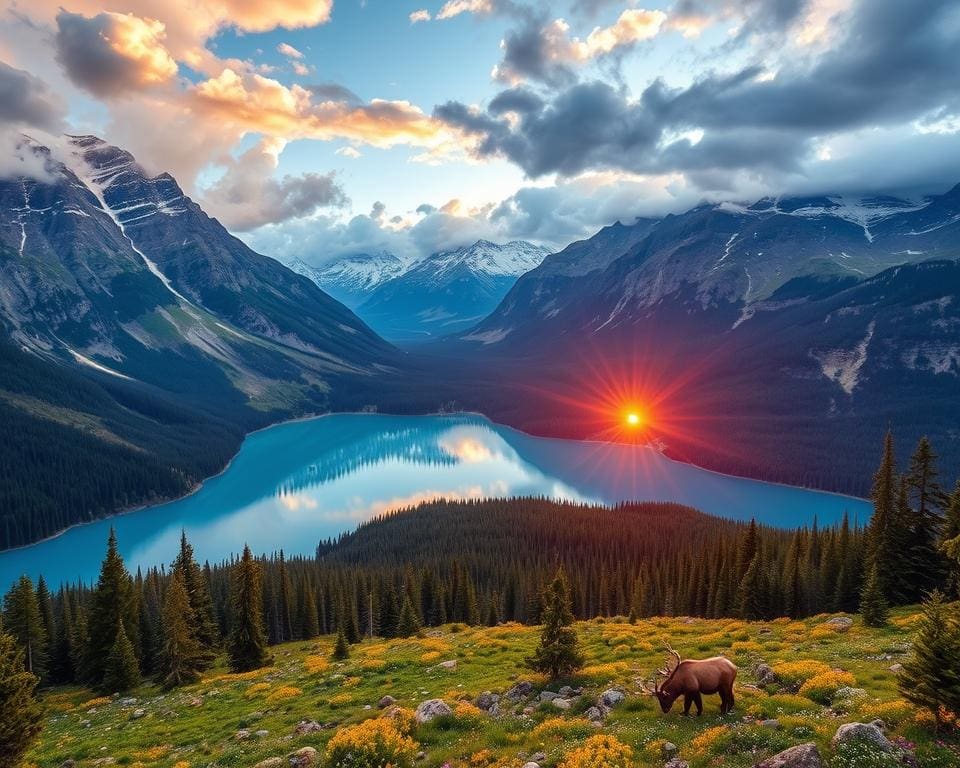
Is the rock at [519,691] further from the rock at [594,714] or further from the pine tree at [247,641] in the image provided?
the pine tree at [247,641]

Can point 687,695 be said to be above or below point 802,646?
above

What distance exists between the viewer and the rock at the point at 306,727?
1005 inches

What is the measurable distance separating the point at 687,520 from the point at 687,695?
6086 inches

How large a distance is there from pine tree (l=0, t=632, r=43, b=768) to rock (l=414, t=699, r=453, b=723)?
1587 centimetres

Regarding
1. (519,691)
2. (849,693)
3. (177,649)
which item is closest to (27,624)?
(177,649)

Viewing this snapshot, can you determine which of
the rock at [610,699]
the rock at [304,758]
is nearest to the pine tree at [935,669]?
the rock at [610,699]

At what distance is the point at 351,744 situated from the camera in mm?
18719

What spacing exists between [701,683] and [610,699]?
4.88 meters

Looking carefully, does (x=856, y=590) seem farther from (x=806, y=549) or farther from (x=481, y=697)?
(x=481, y=697)

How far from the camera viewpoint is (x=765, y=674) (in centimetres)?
2486

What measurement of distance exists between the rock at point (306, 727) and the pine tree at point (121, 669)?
110 feet

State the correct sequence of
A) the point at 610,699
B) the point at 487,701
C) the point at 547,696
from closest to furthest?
1. the point at 610,699
2. the point at 547,696
3. the point at 487,701

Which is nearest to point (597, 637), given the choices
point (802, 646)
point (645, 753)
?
point (802, 646)

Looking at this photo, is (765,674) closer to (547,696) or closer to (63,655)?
(547,696)
